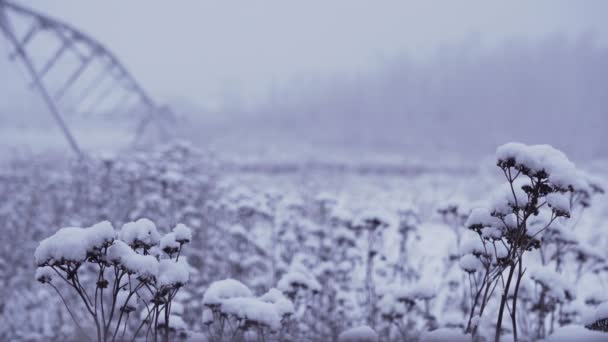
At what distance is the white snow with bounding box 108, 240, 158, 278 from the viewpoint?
1709mm

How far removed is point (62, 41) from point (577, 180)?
29.1 feet

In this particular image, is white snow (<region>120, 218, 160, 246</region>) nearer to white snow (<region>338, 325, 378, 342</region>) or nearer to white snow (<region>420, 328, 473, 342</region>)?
white snow (<region>338, 325, 378, 342</region>)

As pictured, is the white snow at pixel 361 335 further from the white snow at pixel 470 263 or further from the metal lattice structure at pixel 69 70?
the metal lattice structure at pixel 69 70

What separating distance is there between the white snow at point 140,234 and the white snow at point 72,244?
0.22 meters

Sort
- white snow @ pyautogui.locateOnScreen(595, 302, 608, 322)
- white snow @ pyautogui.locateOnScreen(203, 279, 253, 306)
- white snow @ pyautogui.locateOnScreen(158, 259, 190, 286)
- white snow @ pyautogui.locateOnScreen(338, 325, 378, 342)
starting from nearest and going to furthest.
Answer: white snow @ pyautogui.locateOnScreen(158, 259, 190, 286) → white snow @ pyautogui.locateOnScreen(595, 302, 608, 322) → white snow @ pyautogui.locateOnScreen(203, 279, 253, 306) → white snow @ pyautogui.locateOnScreen(338, 325, 378, 342)

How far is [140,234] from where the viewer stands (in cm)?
195

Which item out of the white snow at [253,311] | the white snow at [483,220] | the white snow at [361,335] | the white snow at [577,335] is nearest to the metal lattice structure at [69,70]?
the white snow at [253,311]

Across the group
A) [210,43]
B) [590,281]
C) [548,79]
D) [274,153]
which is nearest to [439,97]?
[548,79]

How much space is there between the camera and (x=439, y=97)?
132 ft

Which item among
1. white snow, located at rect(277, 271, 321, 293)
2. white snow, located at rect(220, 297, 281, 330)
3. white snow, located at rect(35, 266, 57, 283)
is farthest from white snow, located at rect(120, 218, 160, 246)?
white snow, located at rect(277, 271, 321, 293)

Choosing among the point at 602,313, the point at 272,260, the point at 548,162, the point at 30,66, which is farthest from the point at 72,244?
the point at 30,66

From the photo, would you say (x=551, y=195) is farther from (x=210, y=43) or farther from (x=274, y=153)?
(x=210, y=43)

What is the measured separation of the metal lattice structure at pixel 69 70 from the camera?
262 inches

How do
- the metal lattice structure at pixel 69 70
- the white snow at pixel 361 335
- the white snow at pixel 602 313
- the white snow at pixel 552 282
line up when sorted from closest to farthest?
the white snow at pixel 602 313
the white snow at pixel 361 335
the white snow at pixel 552 282
the metal lattice structure at pixel 69 70
